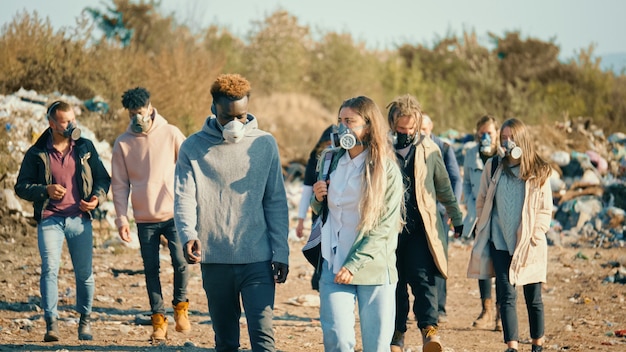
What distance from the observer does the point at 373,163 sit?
202 inches

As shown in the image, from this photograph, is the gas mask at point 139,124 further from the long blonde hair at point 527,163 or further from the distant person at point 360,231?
the long blonde hair at point 527,163

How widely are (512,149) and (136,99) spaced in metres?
3.07

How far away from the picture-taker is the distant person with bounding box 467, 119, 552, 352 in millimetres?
6895

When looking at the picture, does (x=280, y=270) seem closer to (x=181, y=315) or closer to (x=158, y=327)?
(x=158, y=327)

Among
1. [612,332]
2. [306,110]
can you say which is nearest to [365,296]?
[612,332]

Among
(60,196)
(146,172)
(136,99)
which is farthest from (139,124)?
(60,196)

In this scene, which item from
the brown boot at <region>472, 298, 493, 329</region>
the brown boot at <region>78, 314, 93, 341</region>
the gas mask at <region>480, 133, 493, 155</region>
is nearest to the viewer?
the brown boot at <region>78, 314, 93, 341</region>

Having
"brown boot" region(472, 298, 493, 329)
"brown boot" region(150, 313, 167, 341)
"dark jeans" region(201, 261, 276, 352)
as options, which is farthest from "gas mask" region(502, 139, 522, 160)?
"brown boot" region(150, 313, 167, 341)

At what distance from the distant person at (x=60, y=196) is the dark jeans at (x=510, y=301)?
3.34m

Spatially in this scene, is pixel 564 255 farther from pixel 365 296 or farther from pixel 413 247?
pixel 365 296

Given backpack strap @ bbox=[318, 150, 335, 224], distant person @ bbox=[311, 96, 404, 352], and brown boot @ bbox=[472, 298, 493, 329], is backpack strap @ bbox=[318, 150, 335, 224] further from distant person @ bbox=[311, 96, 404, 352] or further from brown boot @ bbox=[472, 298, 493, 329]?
brown boot @ bbox=[472, 298, 493, 329]

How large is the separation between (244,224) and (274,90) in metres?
29.7

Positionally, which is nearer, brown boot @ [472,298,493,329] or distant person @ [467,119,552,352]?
distant person @ [467,119,552,352]

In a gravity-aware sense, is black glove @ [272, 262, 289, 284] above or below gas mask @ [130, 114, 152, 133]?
below
